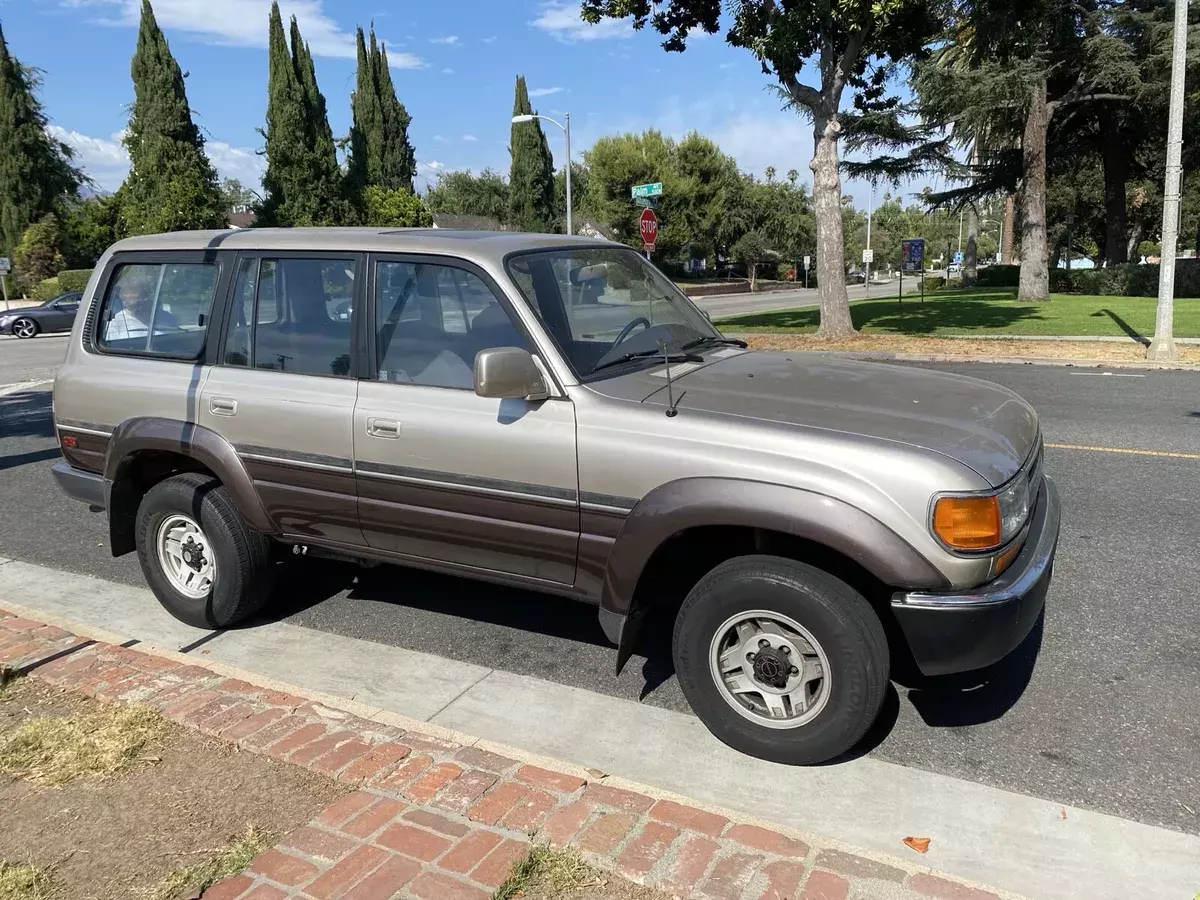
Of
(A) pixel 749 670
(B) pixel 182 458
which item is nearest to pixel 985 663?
(A) pixel 749 670

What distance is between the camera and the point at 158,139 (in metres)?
36.4

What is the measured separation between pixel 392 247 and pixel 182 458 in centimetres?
164

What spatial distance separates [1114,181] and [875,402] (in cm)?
3664

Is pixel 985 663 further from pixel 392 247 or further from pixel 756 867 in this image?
pixel 392 247

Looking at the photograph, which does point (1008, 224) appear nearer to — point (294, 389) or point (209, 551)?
point (294, 389)

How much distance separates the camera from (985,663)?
3.04 m

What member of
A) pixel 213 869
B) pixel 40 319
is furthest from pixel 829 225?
pixel 40 319

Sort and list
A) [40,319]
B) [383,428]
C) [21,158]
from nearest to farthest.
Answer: [383,428] < [40,319] < [21,158]

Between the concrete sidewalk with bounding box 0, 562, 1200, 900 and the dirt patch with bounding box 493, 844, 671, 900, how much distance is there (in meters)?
0.49

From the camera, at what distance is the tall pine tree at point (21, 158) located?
41.3 m

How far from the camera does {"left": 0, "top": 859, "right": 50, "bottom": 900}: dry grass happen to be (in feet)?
8.54

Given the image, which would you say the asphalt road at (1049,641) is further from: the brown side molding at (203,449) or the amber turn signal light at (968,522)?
the amber turn signal light at (968,522)

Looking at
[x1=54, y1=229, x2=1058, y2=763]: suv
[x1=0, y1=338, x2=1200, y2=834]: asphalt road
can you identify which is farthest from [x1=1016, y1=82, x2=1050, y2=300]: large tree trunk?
[x1=54, y1=229, x2=1058, y2=763]: suv

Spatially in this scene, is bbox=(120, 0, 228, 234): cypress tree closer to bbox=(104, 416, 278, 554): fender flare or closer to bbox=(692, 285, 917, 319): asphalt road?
bbox=(692, 285, 917, 319): asphalt road
